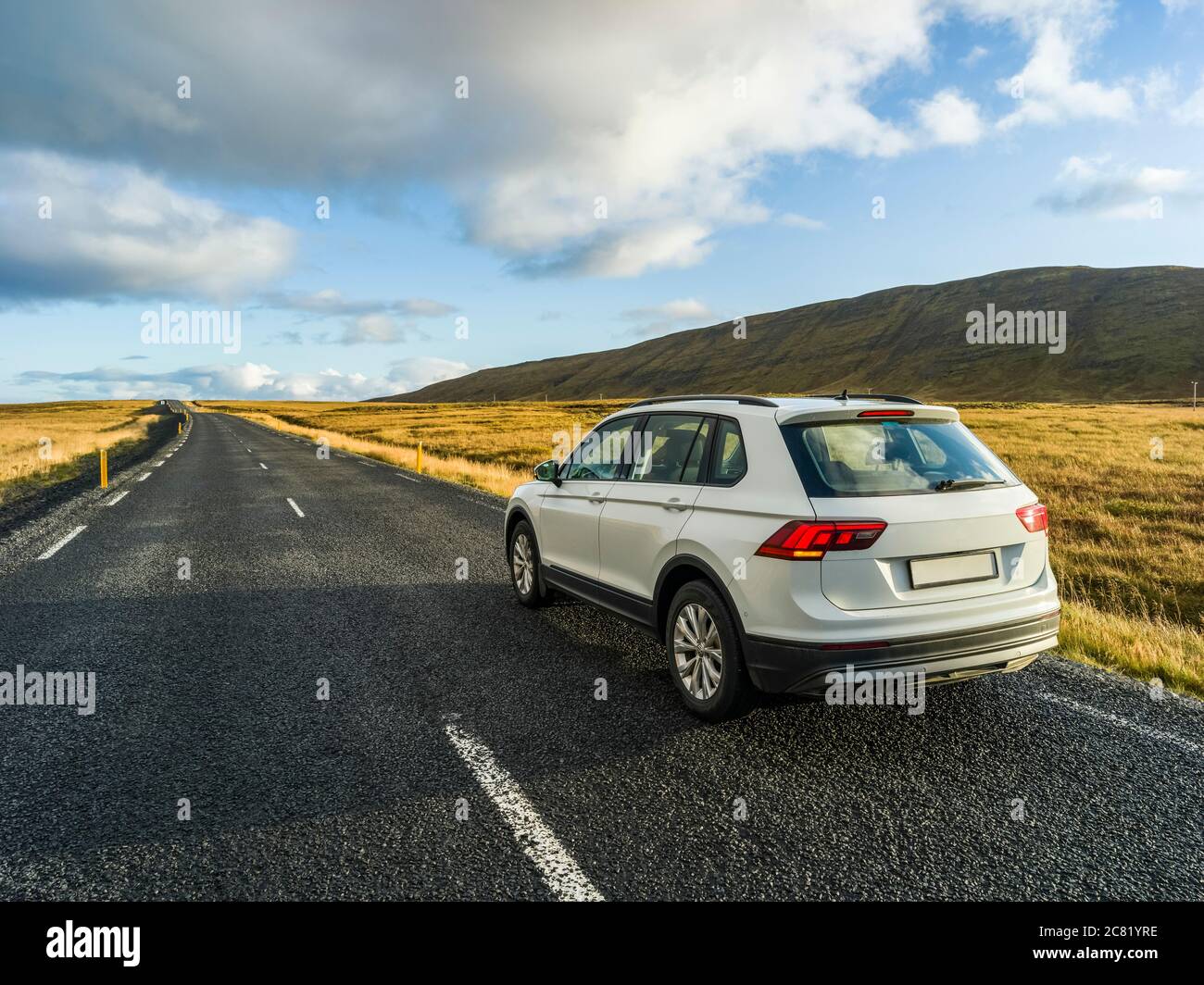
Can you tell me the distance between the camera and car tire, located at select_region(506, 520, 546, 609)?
650 centimetres

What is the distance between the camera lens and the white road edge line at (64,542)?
900cm

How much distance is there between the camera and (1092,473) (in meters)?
17.4

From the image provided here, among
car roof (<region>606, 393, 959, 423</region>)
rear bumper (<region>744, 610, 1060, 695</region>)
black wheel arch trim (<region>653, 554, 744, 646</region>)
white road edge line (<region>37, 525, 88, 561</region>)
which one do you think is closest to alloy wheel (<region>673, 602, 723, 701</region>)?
black wheel arch trim (<region>653, 554, 744, 646</region>)

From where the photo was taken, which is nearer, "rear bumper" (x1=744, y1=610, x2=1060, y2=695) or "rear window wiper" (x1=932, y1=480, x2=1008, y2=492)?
"rear bumper" (x1=744, y1=610, x2=1060, y2=695)

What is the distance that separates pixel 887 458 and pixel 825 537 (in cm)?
74

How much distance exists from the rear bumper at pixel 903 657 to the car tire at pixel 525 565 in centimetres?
295

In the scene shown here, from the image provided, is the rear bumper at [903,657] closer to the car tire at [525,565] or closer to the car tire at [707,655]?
the car tire at [707,655]

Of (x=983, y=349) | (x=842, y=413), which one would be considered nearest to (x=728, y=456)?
(x=842, y=413)

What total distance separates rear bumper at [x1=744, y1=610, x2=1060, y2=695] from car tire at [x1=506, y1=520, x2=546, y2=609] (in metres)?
2.95

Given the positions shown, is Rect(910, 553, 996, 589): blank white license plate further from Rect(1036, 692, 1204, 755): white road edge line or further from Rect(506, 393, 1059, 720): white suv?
Rect(1036, 692, 1204, 755): white road edge line

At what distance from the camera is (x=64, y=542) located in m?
9.84

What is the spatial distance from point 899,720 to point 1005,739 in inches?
20.4
